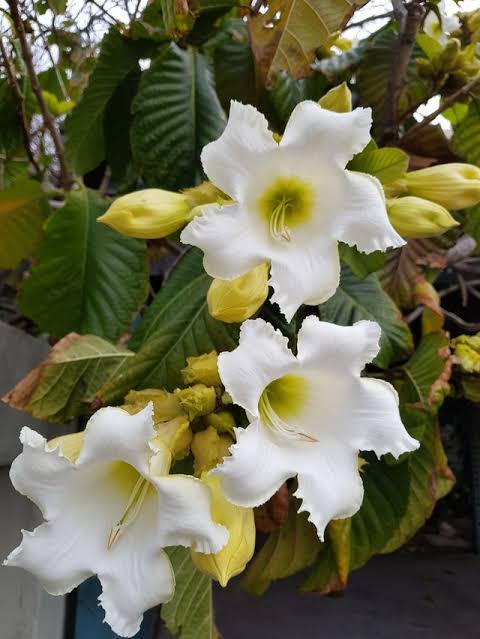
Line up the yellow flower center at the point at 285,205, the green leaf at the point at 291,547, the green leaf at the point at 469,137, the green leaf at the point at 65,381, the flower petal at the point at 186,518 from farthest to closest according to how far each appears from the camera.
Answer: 1. the green leaf at the point at 469,137
2. the green leaf at the point at 291,547
3. the green leaf at the point at 65,381
4. the yellow flower center at the point at 285,205
5. the flower petal at the point at 186,518

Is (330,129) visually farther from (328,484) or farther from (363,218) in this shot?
(328,484)

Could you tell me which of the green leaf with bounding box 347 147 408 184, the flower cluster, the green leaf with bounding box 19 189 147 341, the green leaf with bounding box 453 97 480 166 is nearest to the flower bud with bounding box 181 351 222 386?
the flower cluster

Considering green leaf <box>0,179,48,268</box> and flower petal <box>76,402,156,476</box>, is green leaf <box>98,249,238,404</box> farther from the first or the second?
green leaf <box>0,179,48,268</box>

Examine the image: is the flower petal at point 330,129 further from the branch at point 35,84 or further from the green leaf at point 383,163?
the branch at point 35,84

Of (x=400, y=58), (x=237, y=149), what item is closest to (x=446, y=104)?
(x=400, y=58)

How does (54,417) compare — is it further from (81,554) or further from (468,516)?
(468,516)

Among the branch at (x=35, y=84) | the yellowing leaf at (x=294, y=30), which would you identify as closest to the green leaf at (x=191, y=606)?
A: the yellowing leaf at (x=294, y=30)
